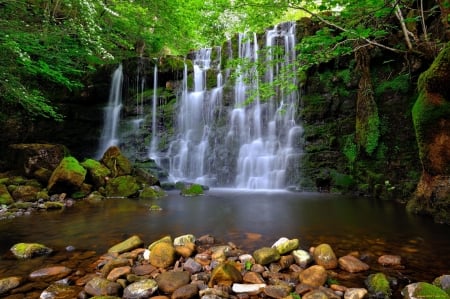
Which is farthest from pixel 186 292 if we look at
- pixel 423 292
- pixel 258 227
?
pixel 258 227

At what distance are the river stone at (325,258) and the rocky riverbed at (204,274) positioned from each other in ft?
0.04

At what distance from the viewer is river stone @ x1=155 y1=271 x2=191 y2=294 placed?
3319mm

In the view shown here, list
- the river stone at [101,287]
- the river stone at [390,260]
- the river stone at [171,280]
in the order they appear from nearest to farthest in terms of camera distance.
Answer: the river stone at [101,287] → the river stone at [171,280] → the river stone at [390,260]

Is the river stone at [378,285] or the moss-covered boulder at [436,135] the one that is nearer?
the river stone at [378,285]

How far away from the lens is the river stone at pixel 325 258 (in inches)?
157

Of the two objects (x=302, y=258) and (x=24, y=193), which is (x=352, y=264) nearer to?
(x=302, y=258)

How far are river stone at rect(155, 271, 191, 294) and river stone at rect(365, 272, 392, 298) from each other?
2.05 metres

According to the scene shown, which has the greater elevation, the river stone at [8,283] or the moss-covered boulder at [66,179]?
the moss-covered boulder at [66,179]

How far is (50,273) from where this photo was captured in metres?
3.77

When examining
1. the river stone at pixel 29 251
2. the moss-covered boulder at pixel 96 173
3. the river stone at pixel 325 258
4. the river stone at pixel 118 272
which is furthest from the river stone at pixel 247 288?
the moss-covered boulder at pixel 96 173

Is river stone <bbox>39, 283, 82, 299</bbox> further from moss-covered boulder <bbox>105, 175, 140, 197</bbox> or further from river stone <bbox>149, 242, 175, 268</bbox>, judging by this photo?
moss-covered boulder <bbox>105, 175, 140, 197</bbox>

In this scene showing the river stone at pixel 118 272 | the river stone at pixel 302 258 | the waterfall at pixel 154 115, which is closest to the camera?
the river stone at pixel 118 272

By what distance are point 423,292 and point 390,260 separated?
1.24 meters

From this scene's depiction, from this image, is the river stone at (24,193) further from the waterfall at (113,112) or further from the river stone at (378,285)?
the river stone at (378,285)
